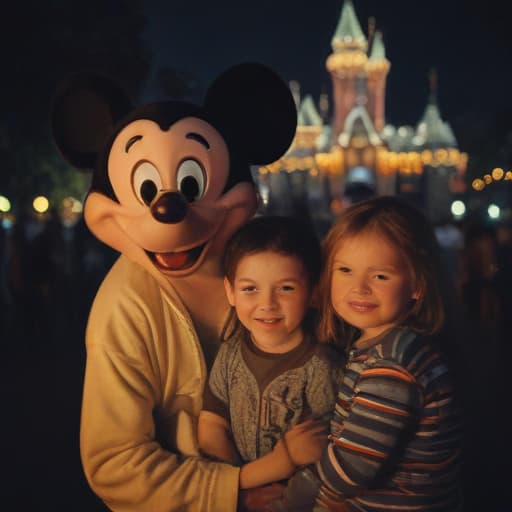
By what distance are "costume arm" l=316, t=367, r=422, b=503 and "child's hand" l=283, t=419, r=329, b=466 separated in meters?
0.12

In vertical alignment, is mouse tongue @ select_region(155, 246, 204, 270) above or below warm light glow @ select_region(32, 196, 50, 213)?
below

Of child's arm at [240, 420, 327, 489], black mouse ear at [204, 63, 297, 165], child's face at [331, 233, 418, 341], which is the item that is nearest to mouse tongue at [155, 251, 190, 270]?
black mouse ear at [204, 63, 297, 165]

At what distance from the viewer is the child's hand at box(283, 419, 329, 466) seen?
179 centimetres

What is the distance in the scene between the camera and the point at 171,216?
1819 mm

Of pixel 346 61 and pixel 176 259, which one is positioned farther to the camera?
pixel 346 61

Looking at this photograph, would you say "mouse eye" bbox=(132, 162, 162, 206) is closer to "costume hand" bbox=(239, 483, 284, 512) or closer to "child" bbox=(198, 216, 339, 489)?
"child" bbox=(198, 216, 339, 489)

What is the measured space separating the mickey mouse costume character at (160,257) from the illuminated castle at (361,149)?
33379 mm

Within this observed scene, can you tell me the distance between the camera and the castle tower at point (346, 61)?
41.4m

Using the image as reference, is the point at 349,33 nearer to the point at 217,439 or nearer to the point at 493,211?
the point at 493,211

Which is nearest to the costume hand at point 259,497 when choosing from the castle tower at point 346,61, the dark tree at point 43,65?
the dark tree at point 43,65

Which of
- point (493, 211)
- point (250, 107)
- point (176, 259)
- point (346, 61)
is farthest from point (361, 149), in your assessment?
point (176, 259)

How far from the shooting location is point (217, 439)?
1.92 m

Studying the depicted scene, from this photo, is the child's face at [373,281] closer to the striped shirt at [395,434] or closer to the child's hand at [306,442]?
the striped shirt at [395,434]

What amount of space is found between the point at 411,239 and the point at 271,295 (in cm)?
47
